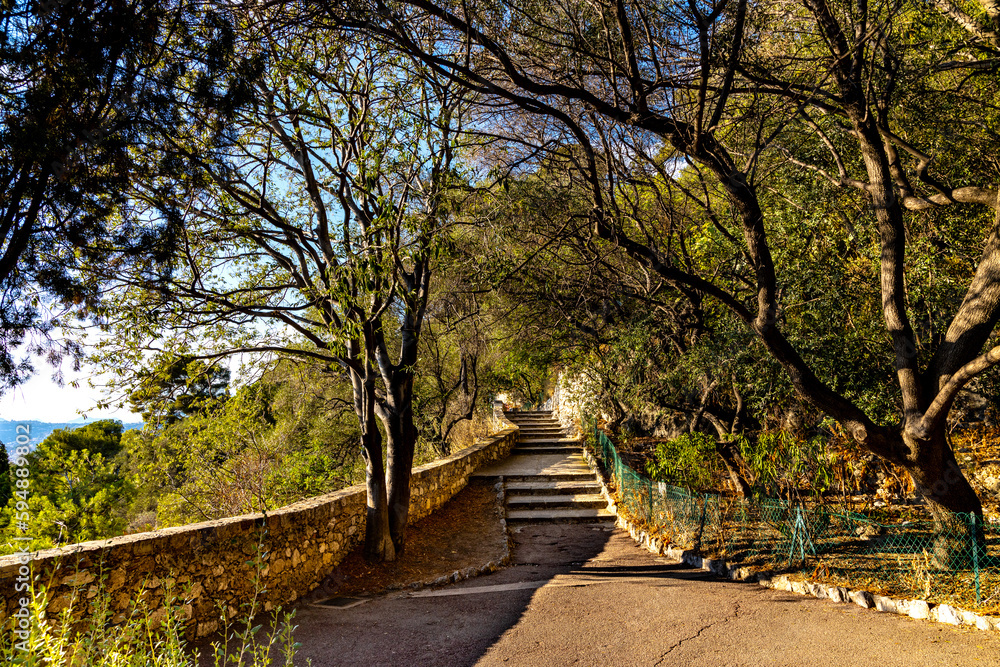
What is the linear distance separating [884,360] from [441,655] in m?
6.64

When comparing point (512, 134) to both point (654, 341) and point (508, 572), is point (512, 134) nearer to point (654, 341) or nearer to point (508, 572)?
point (654, 341)

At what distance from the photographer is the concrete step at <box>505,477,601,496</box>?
43.2 ft

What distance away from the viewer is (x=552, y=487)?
13328mm

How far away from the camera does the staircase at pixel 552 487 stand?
463 inches

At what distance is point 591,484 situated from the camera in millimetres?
13453

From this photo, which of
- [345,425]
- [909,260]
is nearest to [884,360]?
[909,260]

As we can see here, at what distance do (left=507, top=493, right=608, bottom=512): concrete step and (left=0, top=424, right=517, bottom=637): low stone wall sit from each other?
4.68m

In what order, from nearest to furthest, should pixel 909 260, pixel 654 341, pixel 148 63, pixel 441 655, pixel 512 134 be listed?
1. pixel 148 63
2. pixel 441 655
3. pixel 909 260
4. pixel 512 134
5. pixel 654 341

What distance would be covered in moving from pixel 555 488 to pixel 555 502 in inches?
34.4

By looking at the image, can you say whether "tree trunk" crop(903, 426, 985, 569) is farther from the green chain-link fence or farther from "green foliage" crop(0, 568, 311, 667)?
"green foliage" crop(0, 568, 311, 667)

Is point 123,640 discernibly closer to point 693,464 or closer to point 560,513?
point 560,513

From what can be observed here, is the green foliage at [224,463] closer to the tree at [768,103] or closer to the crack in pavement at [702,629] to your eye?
the tree at [768,103]

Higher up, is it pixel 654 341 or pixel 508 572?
pixel 654 341

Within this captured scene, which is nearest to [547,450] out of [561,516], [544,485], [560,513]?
[544,485]
